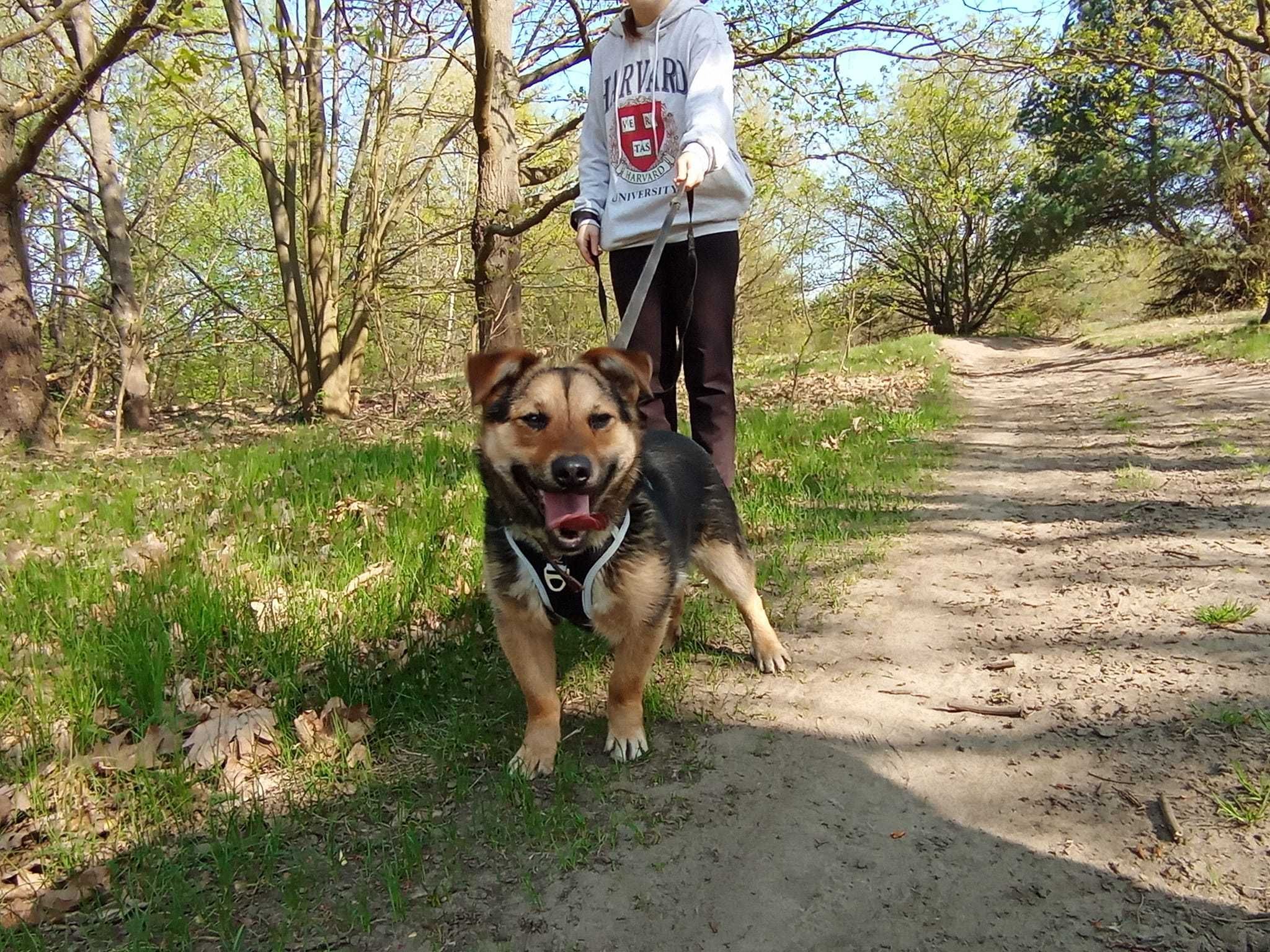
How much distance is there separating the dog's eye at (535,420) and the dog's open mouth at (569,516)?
0.27 metres

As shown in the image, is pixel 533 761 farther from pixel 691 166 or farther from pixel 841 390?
pixel 841 390

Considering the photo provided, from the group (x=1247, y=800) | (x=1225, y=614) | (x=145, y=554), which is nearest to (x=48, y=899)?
(x=145, y=554)

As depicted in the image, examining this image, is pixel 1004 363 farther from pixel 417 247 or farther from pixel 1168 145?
pixel 417 247

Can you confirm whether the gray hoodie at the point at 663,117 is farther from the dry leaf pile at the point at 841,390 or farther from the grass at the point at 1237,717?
the dry leaf pile at the point at 841,390

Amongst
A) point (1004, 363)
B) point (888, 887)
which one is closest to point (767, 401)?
point (888, 887)

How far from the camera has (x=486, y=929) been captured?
2.04 meters

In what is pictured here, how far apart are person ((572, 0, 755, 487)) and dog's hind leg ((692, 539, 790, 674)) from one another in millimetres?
759

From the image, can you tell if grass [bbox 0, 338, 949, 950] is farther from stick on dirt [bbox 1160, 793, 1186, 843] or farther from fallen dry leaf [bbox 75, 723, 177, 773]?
stick on dirt [bbox 1160, 793, 1186, 843]

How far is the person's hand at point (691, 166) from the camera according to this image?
3424 millimetres

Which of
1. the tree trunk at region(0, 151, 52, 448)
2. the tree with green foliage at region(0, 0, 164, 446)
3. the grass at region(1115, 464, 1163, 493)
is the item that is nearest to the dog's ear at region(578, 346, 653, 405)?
the grass at region(1115, 464, 1163, 493)

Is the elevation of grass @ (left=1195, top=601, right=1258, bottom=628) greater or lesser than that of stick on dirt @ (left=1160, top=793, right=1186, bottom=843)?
greater

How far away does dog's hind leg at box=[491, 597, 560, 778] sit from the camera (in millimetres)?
2783

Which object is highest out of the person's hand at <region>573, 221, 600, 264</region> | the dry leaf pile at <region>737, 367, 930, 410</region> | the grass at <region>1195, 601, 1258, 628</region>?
the person's hand at <region>573, 221, 600, 264</region>

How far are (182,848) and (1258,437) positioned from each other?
7.81m
